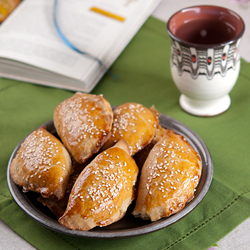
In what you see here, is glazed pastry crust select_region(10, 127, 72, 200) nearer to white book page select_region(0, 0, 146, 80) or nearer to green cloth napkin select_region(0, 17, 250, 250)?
green cloth napkin select_region(0, 17, 250, 250)

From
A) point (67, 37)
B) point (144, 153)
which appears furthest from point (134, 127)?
point (67, 37)

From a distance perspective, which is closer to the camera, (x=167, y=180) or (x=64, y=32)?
(x=167, y=180)

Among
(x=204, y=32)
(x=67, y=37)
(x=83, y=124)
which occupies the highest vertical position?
(x=204, y=32)

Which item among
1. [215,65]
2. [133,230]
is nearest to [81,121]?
[133,230]

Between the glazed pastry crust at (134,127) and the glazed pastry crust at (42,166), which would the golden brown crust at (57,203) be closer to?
the glazed pastry crust at (42,166)

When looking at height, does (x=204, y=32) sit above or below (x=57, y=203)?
above

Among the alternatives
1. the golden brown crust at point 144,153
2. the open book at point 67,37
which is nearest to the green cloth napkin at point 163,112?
the open book at point 67,37

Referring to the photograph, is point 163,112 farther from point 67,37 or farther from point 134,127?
point 67,37
